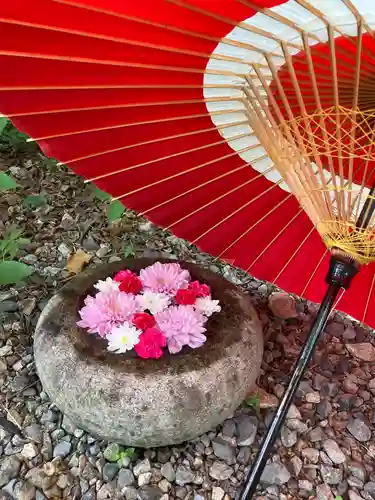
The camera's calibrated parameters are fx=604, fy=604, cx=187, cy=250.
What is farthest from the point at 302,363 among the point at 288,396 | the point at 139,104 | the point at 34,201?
the point at 34,201

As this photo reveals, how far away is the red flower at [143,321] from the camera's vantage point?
158cm

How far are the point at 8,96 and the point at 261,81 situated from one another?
46cm

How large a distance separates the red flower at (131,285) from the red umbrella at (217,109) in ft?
0.71

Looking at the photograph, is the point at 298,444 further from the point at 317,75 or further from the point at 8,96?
the point at 8,96

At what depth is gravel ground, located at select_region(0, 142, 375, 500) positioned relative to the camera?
1645mm

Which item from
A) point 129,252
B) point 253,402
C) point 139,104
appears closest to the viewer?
point 139,104

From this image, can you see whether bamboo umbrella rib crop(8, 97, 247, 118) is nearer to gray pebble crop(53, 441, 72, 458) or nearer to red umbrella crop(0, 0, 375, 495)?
red umbrella crop(0, 0, 375, 495)

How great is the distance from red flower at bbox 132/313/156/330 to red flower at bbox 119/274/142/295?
0.33 ft

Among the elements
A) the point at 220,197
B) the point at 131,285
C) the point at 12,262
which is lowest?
the point at 12,262

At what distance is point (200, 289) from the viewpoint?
1711 mm

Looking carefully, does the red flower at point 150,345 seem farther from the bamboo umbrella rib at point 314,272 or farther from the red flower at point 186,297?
the bamboo umbrella rib at point 314,272

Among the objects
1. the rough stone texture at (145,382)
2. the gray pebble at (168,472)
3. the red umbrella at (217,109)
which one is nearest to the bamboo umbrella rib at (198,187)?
the red umbrella at (217,109)

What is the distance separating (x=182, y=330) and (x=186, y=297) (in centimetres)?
13

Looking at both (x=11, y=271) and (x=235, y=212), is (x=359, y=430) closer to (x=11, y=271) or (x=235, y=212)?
(x=235, y=212)
